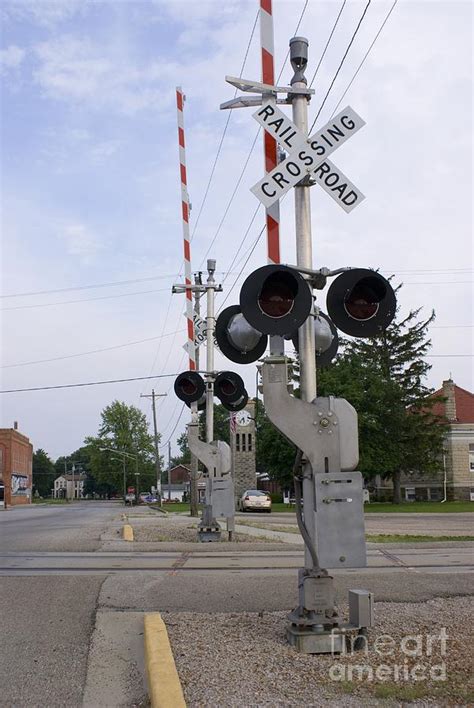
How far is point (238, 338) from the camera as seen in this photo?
702cm

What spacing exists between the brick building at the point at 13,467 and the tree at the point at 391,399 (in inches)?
1433

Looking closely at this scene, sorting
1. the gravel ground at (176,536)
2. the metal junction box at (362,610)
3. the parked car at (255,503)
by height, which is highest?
the metal junction box at (362,610)

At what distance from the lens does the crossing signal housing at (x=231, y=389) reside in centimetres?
1357

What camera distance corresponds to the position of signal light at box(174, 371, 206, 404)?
48.6 feet

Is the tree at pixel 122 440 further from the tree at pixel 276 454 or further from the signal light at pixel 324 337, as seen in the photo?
the signal light at pixel 324 337

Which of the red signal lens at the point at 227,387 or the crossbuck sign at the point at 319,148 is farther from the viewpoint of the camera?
the red signal lens at the point at 227,387

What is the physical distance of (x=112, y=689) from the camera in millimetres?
5152

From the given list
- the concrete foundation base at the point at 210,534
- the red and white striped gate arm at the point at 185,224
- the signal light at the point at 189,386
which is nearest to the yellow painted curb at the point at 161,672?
the signal light at the point at 189,386

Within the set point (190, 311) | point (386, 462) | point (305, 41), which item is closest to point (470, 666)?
point (305, 41)

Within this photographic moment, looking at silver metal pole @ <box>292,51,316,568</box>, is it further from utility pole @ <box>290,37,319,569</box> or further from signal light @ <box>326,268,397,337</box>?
signal light @ <box>326,268,397,337</box>

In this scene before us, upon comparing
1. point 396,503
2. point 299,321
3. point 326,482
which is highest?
point 299,321

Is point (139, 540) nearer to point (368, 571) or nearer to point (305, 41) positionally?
point (368, 571)

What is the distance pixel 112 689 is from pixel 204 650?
825 millimetres

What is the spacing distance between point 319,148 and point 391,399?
4507 cm
